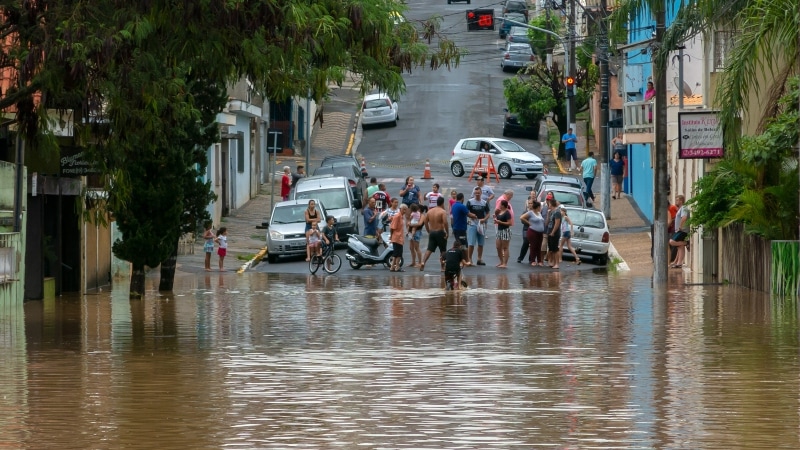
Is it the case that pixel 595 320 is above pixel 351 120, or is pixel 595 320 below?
below

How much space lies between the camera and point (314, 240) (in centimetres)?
3597

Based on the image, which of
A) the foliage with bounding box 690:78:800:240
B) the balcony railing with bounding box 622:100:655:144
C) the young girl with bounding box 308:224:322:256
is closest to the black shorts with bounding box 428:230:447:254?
the young girl with bounding box 308:224:322:256

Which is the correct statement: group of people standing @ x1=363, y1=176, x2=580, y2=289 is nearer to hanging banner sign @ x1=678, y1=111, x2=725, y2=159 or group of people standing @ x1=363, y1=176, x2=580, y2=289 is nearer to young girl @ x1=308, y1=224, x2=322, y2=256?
young girl @ x1=308, y1=224, x2=322, y2=256

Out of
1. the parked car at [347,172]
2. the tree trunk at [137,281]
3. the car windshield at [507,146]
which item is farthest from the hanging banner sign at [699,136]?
the car windshield at [507,146]

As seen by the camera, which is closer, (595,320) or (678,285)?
(595,320)

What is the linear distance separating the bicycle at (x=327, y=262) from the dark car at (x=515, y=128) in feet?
107

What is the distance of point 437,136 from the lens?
2662 inches

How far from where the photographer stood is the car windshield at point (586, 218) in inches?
1460

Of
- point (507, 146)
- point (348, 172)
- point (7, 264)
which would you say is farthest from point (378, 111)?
point (7, 264)

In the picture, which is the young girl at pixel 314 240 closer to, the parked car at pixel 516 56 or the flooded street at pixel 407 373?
the flooded street at pixel 407 373

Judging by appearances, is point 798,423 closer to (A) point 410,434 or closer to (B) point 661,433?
(B) point 661,433

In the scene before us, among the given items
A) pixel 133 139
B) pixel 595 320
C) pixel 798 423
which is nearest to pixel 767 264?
pixel 595 320

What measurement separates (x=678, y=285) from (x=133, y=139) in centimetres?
1297

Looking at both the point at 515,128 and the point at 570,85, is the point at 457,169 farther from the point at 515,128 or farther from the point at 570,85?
the point at 515,128
